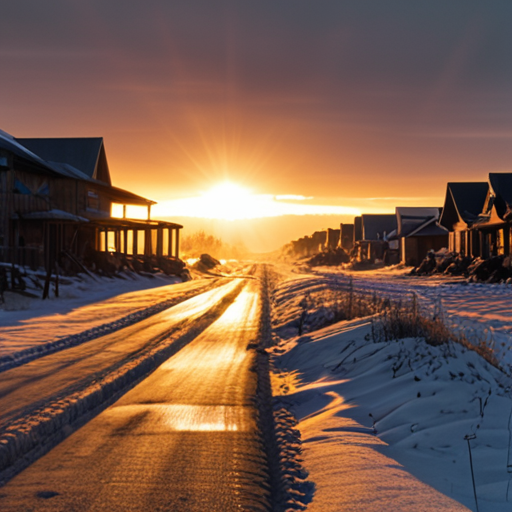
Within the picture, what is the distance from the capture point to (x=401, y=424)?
5.76 m

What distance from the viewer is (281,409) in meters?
7.02

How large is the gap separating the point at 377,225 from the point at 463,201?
34.1m

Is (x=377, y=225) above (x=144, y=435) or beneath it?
above

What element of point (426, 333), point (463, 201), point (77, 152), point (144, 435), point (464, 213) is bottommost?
point (144, 435)

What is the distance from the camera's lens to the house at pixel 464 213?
3997 cm

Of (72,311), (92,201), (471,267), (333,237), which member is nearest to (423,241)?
(471,267)

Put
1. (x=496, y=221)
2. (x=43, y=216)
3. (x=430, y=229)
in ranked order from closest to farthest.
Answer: (x=43, y=216) < (x=496, y=221) < (x=430, y=229)

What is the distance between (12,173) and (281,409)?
23387 millimetres

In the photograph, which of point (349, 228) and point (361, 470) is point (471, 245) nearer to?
point (361, 470)

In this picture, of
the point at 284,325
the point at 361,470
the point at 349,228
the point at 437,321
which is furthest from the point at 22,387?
the point at 349,228

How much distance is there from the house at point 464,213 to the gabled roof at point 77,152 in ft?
84.3

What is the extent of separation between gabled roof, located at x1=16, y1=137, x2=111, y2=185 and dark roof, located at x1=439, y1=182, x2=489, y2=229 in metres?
25.8

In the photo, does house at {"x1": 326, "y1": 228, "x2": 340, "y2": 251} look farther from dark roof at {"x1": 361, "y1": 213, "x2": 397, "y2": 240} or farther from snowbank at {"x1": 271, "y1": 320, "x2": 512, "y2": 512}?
snowbank at {"x1": 271, "y1": 320, "x2": 512, "y2": 512}

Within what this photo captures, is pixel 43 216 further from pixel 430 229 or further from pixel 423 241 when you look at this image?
pixel 430 229
